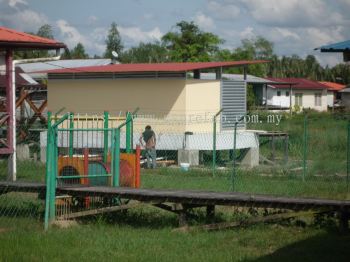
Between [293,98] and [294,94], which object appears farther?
[294,94]

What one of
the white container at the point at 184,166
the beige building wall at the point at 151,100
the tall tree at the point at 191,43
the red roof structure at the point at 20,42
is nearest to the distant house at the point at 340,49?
the red roof structure at the point at 20,42

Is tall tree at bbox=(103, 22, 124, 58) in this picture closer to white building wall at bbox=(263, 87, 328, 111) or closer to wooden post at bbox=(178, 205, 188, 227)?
white building wall at bbox=(263, 87, 328, 111)

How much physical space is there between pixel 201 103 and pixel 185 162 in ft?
11.5

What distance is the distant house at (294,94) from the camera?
68375mm

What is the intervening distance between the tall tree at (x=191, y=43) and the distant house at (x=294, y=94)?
30.0ft

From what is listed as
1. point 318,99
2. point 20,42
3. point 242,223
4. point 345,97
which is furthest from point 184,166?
point 345,97

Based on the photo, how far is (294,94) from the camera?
75.8 metres

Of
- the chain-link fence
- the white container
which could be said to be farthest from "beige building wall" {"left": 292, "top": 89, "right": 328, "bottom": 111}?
the white container

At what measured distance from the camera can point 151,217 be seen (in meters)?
12.9

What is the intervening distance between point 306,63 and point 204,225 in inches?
3930

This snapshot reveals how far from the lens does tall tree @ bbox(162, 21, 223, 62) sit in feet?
187

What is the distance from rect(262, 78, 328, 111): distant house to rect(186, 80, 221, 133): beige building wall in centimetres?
3703

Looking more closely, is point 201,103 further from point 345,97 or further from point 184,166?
point 345,97

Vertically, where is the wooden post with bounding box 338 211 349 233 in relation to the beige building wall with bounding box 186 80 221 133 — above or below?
below
